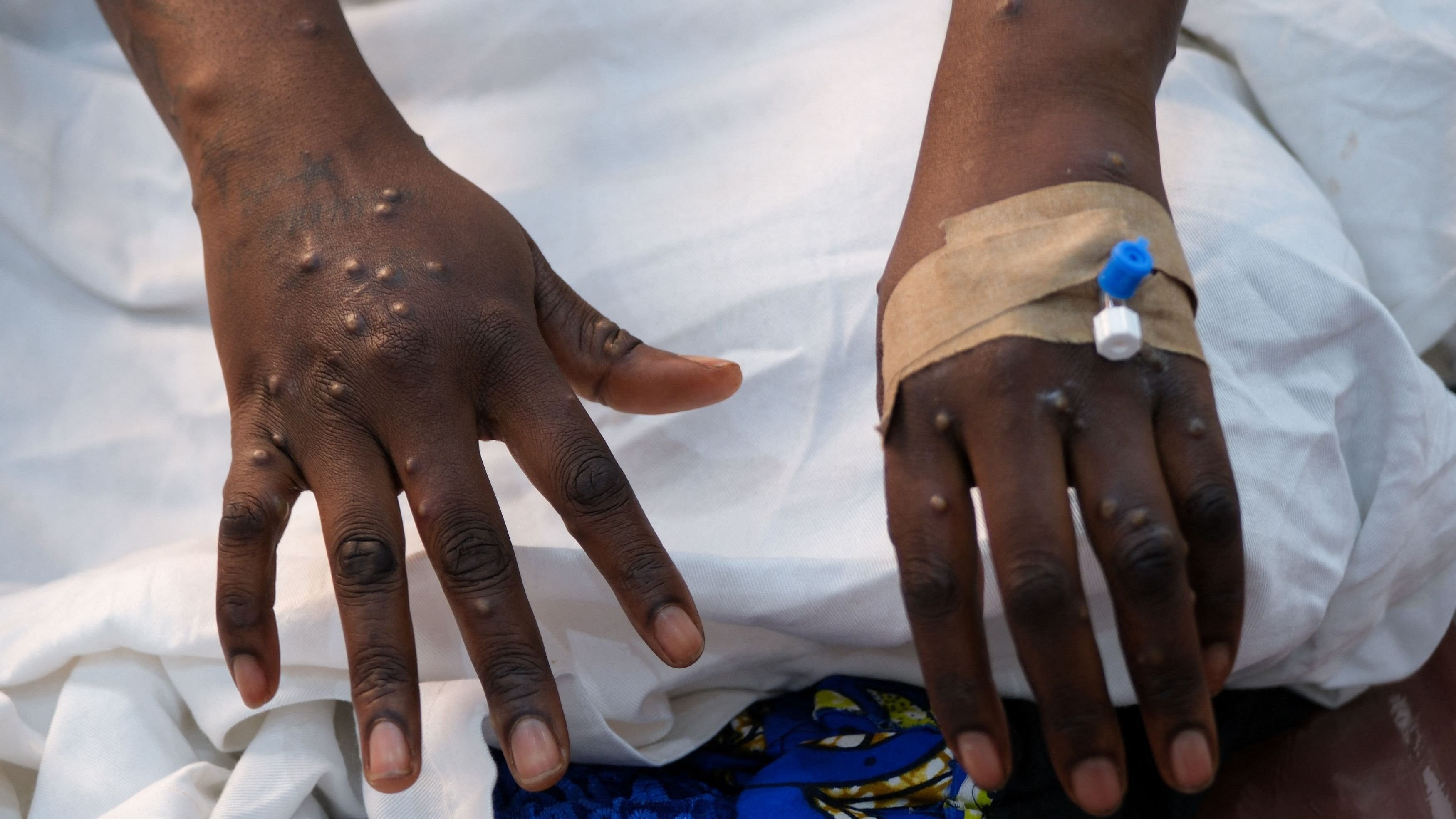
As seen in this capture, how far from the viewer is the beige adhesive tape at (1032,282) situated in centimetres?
79

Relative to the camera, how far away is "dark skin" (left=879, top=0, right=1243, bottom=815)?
73 cm

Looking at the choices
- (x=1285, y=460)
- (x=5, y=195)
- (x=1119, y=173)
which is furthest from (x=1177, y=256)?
(x=5, y=195)

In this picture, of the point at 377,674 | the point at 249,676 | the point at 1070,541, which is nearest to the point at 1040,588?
the point at 1070,541

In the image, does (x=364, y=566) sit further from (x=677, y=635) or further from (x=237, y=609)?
(x=677, y=635)

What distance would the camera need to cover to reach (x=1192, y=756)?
723mm

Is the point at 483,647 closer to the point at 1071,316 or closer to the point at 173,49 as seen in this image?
the point at 1071,316

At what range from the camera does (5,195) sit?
1.35 metres

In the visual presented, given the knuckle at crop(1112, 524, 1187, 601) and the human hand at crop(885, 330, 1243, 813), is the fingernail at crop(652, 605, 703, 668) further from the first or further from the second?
the knuckle at crop(1112, 524, 1187, 601)

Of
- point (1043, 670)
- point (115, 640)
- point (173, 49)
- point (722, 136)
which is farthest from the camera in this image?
point (722, 136)

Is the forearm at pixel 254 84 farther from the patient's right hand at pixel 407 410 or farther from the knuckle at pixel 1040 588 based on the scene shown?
the knuckle at pixel 1040 588

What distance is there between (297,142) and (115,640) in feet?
1.63

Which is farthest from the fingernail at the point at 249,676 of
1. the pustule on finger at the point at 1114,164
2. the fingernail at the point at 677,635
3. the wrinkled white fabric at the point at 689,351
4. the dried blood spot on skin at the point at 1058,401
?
the pustule on finger at the point at 1114,164

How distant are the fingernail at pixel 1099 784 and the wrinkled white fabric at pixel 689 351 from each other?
250 millimetres

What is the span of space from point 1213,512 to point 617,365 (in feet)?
1.69
